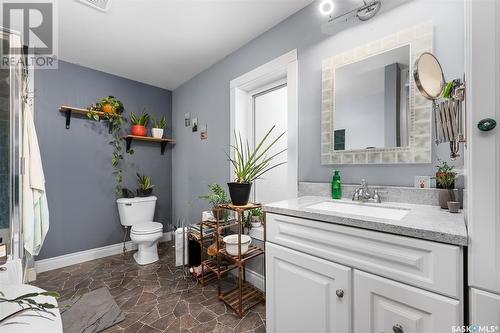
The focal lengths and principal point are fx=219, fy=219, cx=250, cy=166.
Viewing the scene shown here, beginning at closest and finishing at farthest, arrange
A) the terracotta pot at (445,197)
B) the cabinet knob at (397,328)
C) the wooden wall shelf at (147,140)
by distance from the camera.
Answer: the cabinet knob at (397,328), the terracotta pot at (445,197), the wooden wall shelf at (147,140)

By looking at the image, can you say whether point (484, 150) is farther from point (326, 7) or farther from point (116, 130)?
point (116, 130)

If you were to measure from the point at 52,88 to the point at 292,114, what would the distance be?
8.84 feet

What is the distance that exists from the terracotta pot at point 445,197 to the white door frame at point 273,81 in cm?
88

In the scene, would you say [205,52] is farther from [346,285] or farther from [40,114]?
[346,285]

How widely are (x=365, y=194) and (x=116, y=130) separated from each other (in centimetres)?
299

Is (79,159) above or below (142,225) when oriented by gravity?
above

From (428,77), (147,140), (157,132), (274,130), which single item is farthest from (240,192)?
(147,140)

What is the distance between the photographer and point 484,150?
0.68 meters

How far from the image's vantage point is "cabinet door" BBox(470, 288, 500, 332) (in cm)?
66

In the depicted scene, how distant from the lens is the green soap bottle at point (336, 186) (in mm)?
1470

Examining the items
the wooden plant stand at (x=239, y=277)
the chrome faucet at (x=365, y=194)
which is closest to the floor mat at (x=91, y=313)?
the wooden plant stand at (x=239, y=277)

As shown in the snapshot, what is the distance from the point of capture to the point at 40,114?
2400 mm

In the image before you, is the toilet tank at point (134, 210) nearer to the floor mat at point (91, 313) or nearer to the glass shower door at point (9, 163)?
the floor mat at point (91, 313)

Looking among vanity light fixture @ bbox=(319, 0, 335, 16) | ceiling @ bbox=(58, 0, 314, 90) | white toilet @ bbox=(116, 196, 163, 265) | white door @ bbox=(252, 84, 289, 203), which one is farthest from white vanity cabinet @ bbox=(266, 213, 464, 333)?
white toilet @ bbox=(116, 196, 163, 265)
